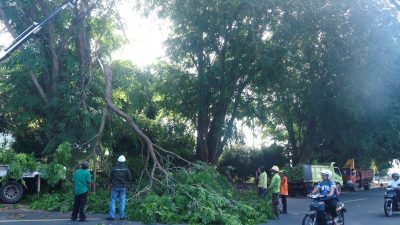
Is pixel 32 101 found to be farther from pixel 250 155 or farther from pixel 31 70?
pixel 250 155

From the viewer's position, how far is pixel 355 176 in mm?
Answer: 35500

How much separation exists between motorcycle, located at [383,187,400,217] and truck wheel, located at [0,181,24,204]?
12.9 meters

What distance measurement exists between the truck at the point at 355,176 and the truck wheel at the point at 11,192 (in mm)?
25205

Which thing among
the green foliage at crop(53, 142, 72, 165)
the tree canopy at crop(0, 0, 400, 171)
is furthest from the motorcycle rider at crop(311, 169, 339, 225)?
the tree canopy at crop(0, 0, 400, 171)

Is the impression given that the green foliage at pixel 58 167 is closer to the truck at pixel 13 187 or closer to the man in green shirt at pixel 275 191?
the truck at pixel 13 187

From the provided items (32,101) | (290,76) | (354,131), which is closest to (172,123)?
(290,76)

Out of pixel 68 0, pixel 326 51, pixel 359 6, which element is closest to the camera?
pixel 68 0

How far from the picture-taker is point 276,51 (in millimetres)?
22672

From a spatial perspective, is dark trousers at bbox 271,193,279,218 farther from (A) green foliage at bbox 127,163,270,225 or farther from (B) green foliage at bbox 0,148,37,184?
(B) green foliage at bbox 0,148,37,184

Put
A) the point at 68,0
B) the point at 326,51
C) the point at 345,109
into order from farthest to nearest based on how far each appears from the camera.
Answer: the point at 345,109 < the point at 326,51 < the point at 68,0

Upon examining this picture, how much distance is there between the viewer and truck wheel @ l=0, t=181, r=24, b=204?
15117 millimetres

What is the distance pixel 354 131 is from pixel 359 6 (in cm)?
1241

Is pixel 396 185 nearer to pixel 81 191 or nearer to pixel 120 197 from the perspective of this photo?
pixel 120 197

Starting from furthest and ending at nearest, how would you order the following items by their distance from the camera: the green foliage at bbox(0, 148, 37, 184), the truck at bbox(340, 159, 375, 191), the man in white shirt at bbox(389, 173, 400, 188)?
the truck at bbox(340, 159, 375, 191)
the man in white shirt at bbox(389, 173, 400, 188)
the green foliage at bbox(0, 148, 37, 184)
